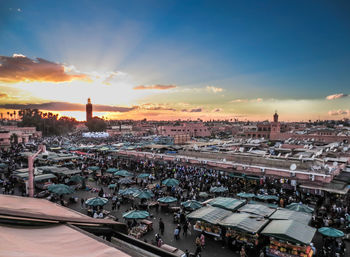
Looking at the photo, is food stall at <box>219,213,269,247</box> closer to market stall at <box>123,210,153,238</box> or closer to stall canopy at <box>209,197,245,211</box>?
stall canopy at <box>209,197,245,211</box>

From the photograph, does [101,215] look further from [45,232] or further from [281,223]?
[45,232]

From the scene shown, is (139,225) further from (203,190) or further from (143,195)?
(203,190)

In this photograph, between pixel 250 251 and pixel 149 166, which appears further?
pixel 149 166

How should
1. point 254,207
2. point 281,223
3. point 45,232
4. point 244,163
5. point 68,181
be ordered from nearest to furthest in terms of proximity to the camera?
point 45,232, point 281,223, point 254,207, point 68,181, point 244,163

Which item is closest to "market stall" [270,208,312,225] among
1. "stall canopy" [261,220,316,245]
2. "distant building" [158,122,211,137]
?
"stall canopy" [261,220,316,245]

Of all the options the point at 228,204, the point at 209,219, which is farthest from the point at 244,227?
the point at 228,204

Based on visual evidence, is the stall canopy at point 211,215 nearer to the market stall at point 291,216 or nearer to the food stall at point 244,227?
the food stall at point 244,227

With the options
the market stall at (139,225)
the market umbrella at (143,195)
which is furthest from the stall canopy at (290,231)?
the market umbrella at (143,195)

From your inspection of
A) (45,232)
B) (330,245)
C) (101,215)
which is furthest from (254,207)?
(45,232)
